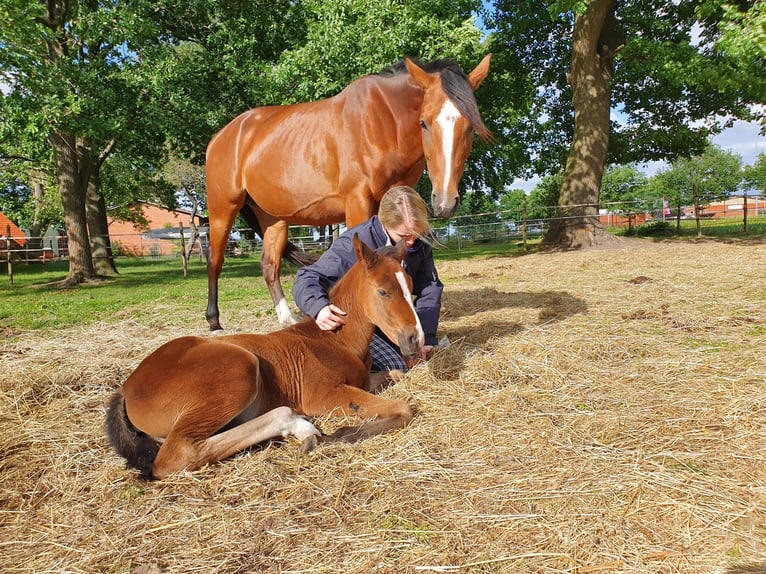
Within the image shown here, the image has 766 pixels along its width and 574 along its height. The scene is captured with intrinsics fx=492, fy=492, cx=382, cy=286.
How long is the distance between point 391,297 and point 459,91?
2279mm

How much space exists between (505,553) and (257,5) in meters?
17.0

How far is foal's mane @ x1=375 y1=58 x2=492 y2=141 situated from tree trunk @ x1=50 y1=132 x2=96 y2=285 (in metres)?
14.2

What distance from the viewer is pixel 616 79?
1748cm

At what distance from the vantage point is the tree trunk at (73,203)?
49.5 feet

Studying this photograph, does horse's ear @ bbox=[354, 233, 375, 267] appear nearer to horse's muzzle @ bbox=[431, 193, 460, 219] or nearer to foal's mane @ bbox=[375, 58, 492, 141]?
horse's muzzle @ bbox=[431, 193, 460, 219]

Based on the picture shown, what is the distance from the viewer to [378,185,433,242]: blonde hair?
12.8ft

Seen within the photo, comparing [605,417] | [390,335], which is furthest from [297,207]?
[605,417]

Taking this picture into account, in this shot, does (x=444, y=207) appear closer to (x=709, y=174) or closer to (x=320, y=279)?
(x=320, y=279)

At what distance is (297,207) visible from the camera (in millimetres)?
5695

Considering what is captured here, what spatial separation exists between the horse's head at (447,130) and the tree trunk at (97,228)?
18034mm

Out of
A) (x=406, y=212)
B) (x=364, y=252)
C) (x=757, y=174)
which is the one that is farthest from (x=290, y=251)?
(x=757, y=174)

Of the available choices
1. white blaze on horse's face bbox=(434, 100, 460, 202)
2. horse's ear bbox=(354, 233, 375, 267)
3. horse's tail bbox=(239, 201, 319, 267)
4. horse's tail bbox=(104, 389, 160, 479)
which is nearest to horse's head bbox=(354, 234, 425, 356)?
horse's ear bbox=(354, 233, 375, 267)

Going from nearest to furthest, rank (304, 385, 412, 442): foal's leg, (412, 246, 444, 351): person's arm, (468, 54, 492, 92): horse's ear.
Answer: (304, 385, 412, 442): foal's leg < (412, 246, 444, 351): person's arm < (468, 54, 492, 92): horse's ear

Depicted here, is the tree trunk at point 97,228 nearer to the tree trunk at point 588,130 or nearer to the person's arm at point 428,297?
the tree trunk at point 588,130
